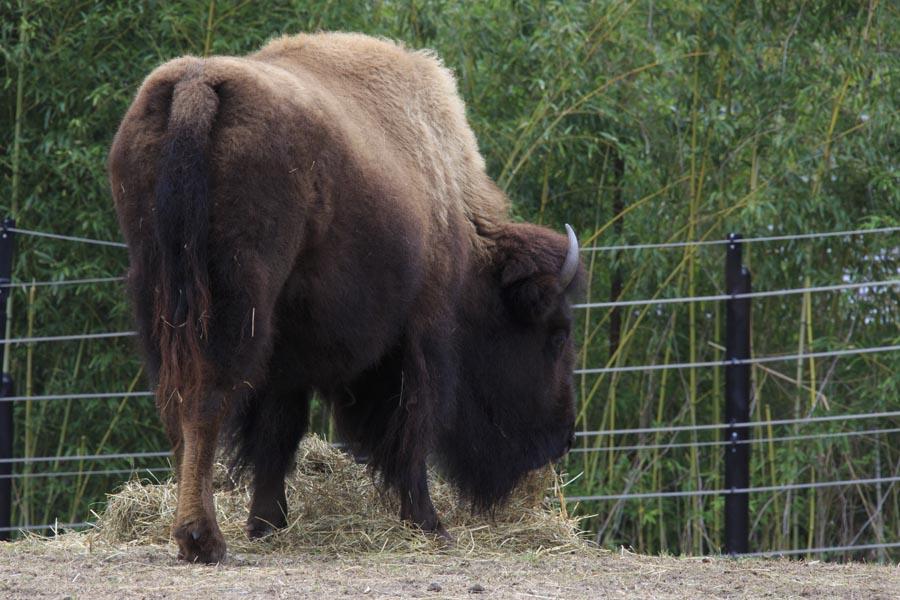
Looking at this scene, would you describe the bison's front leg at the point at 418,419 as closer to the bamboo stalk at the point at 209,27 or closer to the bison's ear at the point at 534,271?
the bison's ear at the point at 534,271

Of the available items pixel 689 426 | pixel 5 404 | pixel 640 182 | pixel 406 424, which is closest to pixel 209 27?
pixel 5 404

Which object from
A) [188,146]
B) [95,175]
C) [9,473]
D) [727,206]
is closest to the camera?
[188,146]

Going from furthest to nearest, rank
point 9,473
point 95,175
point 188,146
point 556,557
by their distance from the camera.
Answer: point 95,175, point 9,473, point 556,557, point 188,146

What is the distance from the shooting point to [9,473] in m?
6.38

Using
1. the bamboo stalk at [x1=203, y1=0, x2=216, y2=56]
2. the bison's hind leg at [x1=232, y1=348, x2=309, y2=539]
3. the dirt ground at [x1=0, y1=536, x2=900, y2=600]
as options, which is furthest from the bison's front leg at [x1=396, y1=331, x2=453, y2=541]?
the bamboo stalk at [x1=203, y1=0, x2=216, y2=56]

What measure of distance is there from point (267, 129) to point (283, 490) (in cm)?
150

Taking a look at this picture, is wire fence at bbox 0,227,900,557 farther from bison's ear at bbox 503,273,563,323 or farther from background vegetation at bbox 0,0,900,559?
bison's ear at bbox 503,273,563,323

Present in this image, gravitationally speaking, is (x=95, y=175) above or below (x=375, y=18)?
below

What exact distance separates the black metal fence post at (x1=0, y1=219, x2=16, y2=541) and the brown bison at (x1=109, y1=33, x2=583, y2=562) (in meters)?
2.02

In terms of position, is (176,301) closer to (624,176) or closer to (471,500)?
(471,500)

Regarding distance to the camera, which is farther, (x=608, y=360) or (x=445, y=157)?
(x=608, y=360)

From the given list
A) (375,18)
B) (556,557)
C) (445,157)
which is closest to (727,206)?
(375,18)

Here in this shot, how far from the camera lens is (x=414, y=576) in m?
3.70

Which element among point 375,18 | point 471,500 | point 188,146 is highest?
point 375,18
